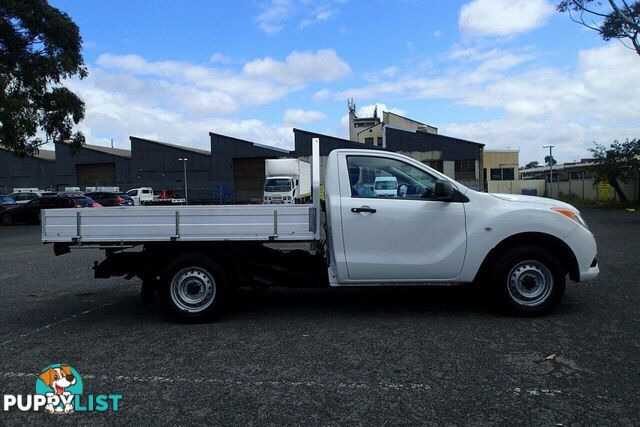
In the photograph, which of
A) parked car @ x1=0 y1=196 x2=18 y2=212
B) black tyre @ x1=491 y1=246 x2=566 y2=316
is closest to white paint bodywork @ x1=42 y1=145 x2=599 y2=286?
black tyre @ x1=491 y1=246 x2=566 y2=316

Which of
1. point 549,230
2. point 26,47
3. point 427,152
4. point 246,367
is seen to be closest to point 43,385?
point 246,367

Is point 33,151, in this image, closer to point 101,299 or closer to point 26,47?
point 26,47

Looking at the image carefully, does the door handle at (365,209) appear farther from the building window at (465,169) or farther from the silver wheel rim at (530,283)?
the building window at (465,169)

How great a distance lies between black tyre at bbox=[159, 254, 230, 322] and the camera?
5820 mm

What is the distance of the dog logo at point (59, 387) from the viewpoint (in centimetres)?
384

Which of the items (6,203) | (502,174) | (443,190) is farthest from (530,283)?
(502,174)

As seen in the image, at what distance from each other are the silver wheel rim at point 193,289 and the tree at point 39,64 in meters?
20.1

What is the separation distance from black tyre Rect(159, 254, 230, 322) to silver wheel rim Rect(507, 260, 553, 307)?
333 cm

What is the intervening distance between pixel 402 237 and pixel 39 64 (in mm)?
24141

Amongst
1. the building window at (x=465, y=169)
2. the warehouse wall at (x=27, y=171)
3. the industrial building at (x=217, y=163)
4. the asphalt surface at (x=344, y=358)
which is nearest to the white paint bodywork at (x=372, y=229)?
the asphalt surface at (x=344, y=358)

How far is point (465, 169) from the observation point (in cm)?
5756

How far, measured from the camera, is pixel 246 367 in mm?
4508

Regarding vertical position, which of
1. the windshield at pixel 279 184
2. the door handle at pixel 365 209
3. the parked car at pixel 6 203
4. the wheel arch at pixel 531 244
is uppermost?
the windshield at pixel 279 184

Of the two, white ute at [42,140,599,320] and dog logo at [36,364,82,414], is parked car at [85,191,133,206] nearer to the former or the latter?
white ute at [42,140,599,320]
